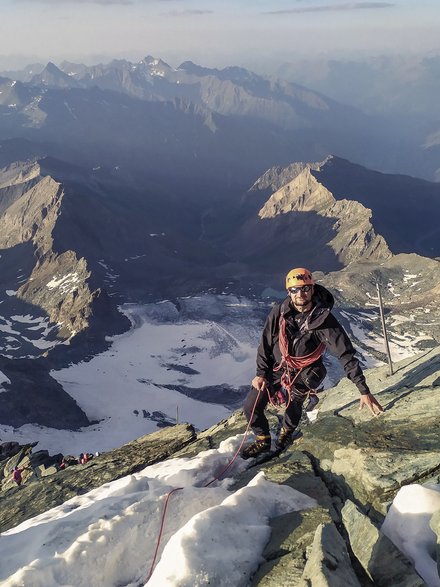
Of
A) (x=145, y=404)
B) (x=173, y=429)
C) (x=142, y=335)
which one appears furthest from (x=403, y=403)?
(x=142, y=335)

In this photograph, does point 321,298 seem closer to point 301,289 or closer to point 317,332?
point 301,289

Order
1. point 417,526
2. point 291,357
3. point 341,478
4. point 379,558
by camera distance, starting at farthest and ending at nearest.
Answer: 1. point 291,357
2. point 341,478
3. point 417,526
4. point 379,558

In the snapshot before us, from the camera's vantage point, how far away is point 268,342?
13.3 metres

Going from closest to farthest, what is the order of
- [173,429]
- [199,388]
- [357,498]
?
[357,498] < [173,429] < [199,388]

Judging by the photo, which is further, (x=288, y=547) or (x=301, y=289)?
(x=301, y=289)

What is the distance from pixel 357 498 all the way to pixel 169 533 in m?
3.88

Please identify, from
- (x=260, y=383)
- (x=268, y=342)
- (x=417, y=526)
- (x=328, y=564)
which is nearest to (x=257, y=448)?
(x=260, y=383)

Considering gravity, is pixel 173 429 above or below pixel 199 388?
above

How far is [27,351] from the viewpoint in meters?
164

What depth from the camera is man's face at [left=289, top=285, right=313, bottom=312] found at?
11797mm

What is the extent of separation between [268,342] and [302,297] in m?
1.88

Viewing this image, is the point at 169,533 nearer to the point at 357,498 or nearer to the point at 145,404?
the point at 357,498

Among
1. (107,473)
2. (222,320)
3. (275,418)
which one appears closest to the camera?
(107,473)

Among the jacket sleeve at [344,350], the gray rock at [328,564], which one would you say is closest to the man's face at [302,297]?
the jacket sleeve at [344,350]
